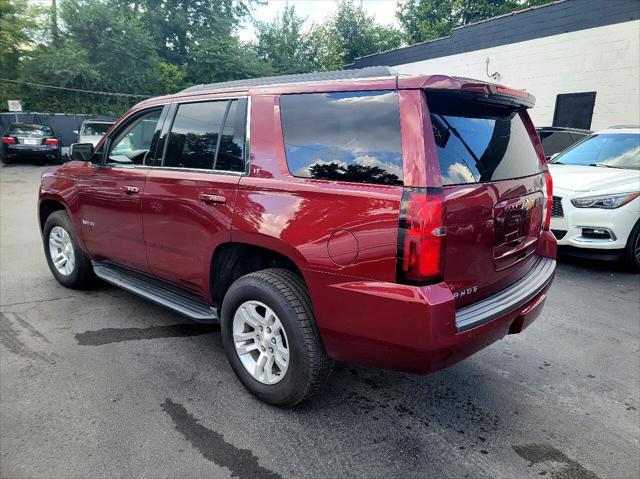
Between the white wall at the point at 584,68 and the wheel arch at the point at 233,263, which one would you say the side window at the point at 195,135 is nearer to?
the wheel arch at the point at 233,263

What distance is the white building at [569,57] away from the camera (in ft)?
39.0

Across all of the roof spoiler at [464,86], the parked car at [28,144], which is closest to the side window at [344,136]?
the roof spoiler at [464,86]

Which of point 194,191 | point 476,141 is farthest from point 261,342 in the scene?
point 476,141

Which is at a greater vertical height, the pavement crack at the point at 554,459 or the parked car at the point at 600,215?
the parked car at the point at 600,215

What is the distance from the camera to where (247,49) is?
30.6m

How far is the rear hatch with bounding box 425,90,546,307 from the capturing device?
2.22 m

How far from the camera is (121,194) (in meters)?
→ 3.72

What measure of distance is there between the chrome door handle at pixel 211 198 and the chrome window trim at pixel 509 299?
5.13 ft

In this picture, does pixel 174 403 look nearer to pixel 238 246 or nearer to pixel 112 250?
pixel 238 246

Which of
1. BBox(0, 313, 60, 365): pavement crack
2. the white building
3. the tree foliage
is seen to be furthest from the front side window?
the tree foliage

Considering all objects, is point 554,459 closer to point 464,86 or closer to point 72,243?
point 464,86

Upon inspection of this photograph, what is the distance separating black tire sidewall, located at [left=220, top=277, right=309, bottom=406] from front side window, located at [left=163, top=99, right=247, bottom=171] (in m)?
0.78

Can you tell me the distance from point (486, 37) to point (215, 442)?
16.9 metres

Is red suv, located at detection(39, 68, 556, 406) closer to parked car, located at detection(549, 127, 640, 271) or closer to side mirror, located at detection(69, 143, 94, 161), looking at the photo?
side mirror, located at detection(69, 143, 94, 161)
